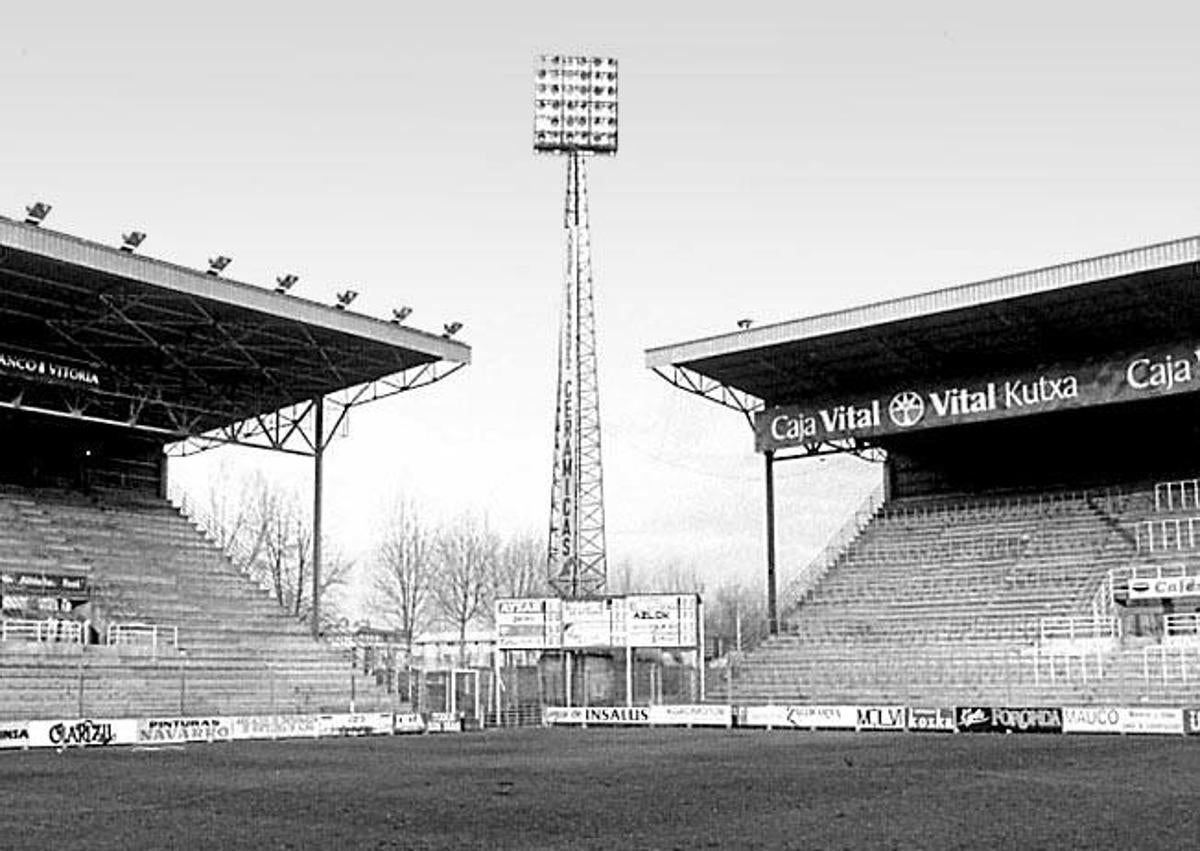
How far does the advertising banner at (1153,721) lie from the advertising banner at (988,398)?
425 inches

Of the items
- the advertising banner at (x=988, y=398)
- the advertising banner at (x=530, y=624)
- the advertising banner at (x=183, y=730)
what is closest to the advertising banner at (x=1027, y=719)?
the advertising banner at (x=988, y=398)

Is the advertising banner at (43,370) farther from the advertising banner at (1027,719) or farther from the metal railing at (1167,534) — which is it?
the metal railing at (1167,534)

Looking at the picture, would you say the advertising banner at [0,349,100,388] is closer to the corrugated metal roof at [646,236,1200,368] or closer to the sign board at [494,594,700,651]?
the sign board at [494,594,700,651]

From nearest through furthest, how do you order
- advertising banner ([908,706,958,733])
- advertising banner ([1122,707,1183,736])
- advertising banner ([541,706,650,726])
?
1. advertising banner ([1122,707,1183,736])
2. advertising banner ([908,706,958,733])
3. advertising banner ([541,706,650,726])

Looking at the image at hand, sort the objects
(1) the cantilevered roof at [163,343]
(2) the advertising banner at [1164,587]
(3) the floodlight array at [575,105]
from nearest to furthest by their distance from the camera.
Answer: (1) the cantilevered roof at [163,343] → (2) the advertising banner at [1164,587] → (3) the floodlight array at [575,105]

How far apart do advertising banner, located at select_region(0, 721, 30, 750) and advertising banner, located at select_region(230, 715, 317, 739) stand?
19.2 ft

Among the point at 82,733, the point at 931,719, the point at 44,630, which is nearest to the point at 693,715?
the point at 931,719

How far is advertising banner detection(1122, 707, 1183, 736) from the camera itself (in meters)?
36.4

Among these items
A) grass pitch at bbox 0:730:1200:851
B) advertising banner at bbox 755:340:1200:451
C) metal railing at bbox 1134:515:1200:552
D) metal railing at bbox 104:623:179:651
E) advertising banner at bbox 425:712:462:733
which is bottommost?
advertising banner at bbox 425:712:462:733

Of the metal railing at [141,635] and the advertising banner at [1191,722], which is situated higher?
the metal railing at [141,635]

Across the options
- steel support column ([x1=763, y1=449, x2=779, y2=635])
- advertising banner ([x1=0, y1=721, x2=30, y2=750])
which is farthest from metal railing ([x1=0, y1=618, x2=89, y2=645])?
steel support column ([x1=763, y1=449, x2=779, y2=635])

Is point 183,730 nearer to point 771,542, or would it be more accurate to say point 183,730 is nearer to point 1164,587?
point 771,542

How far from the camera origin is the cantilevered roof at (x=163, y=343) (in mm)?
37562

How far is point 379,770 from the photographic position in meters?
A: 26.2
